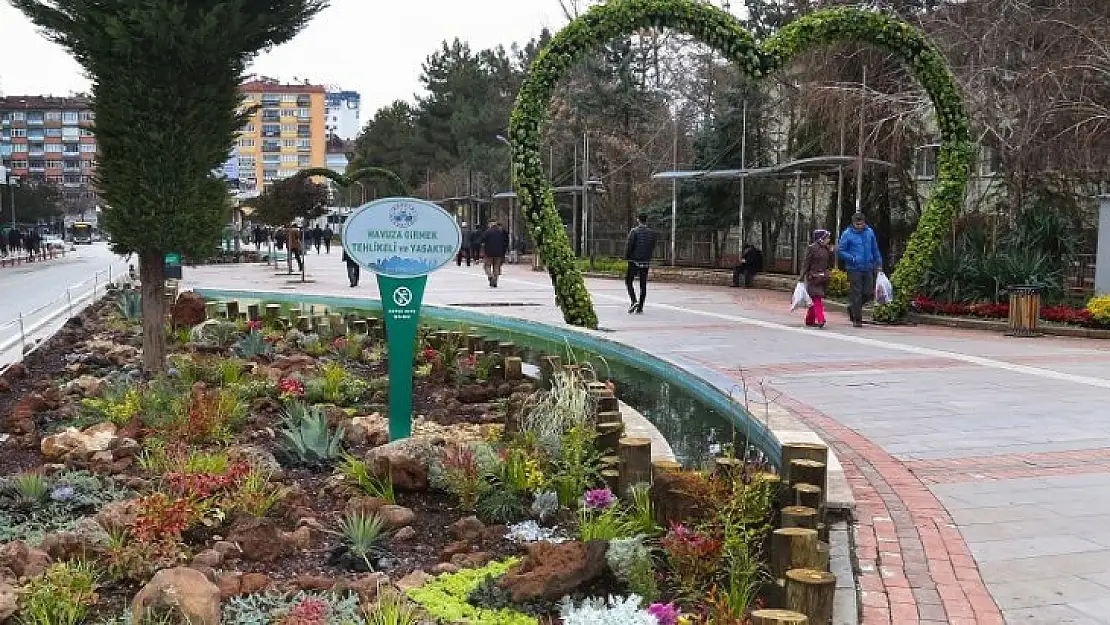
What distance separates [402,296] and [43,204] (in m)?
83.3

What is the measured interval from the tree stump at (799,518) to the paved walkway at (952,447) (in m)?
0.38

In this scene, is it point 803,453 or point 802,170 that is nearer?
point 803,453

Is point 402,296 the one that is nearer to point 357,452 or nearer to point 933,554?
point 357,452

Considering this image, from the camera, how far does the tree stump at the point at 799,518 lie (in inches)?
149

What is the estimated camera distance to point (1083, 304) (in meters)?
15.5

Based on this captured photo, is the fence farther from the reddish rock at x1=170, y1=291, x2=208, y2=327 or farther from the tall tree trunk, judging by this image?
the reddish rock at x1=170, y1=291, x2=208, y2=327

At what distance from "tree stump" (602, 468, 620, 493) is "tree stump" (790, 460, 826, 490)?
0.93m

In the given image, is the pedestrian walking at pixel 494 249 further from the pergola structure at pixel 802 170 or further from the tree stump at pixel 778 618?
the tree stump at pixel 778 618

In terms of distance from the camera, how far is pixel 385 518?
455cm

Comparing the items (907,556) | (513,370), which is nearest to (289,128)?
(513,370)

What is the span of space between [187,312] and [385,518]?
27.7 feet

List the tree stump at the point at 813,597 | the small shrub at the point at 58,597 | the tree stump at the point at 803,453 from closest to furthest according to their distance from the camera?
the tree stump at the point at 813,597 → the small shrub at the point at 58,597 → the tree stump at the point at 803,453

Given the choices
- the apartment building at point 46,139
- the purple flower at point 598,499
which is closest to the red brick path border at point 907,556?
the purple flower at point 598,499

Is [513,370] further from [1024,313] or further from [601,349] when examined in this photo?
[1024,313]
